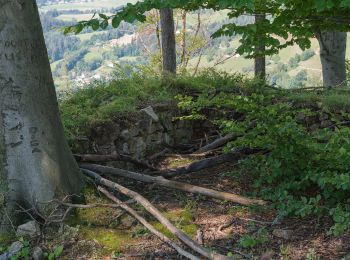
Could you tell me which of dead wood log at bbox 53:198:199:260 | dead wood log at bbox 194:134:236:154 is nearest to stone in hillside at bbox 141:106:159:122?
dead wood log at bbox 194:134:236:154

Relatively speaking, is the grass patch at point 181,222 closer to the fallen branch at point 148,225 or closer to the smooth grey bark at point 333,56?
the fallen branch at point 148,225

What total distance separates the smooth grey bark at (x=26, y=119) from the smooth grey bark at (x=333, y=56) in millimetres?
7097

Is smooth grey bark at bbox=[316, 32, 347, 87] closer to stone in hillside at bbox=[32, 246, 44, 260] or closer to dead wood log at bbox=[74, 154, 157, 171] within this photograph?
dead wood log at bbox=[74, 154, 157, 171]

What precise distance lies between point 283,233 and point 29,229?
233 cm

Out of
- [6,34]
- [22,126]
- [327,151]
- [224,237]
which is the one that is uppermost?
[6,34]

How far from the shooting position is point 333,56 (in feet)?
31.1

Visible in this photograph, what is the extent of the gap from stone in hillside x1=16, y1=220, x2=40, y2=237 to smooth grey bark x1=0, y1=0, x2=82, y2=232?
0.66 ft

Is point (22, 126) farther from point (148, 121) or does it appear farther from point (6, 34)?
point (148, 121)

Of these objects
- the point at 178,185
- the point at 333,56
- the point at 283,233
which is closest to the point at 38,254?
the point at 178,185

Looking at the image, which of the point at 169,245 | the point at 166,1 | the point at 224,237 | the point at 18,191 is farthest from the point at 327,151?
the point at 18,191

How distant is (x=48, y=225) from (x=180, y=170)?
199 centimetres

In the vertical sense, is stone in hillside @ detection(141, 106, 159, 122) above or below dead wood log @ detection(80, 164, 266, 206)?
above

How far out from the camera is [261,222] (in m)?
3.97

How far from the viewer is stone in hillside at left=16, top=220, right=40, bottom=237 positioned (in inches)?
152
